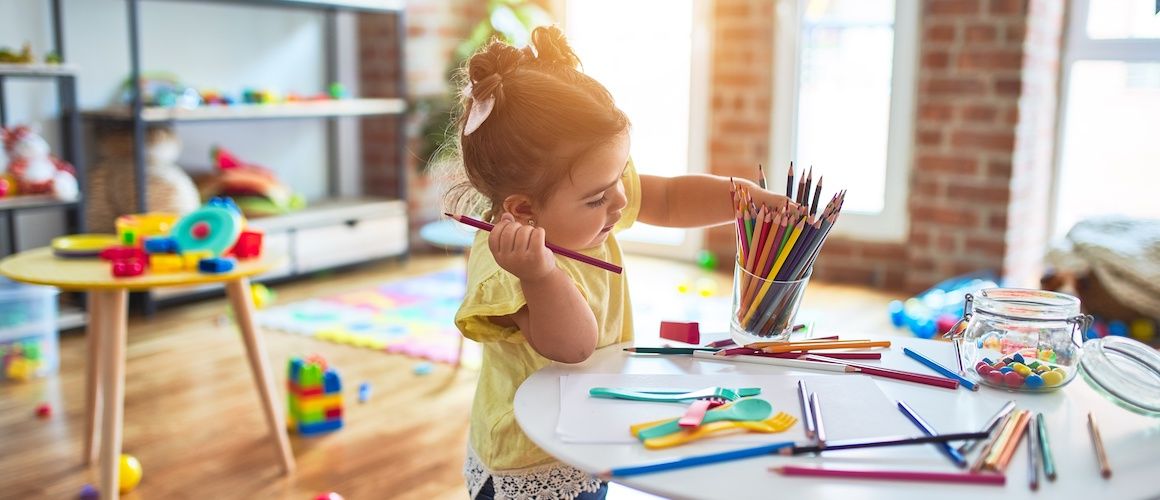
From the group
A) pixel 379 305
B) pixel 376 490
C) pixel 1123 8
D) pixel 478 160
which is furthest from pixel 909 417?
pixel 1123 8

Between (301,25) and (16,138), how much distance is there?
1553 mm

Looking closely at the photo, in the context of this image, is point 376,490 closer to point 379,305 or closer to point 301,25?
point 379,305

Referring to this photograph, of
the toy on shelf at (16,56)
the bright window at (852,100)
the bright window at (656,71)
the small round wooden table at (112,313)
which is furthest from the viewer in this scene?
the bright window at (656,71)

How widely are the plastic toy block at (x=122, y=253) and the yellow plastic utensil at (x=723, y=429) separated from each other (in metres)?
1.49

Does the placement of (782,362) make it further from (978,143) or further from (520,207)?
(978,143)

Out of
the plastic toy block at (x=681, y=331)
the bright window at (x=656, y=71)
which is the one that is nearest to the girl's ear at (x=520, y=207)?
the plastic toy block at (x=681, y=331)

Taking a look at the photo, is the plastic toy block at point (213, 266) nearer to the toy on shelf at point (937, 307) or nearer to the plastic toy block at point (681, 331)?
the plastic toy block at point (681, 331)

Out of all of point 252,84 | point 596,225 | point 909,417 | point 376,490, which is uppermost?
point 252,84

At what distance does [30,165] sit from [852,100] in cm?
293

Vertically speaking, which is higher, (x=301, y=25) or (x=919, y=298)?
(x=301, y=25)

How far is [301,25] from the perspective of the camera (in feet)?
14.3

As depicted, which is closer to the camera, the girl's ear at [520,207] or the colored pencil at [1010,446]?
the colored pencil at [1010,446]

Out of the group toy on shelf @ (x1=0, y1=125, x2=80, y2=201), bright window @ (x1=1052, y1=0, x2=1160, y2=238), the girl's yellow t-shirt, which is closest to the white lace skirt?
the girl's yellow t-shirt

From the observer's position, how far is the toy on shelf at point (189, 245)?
192 centimetres
